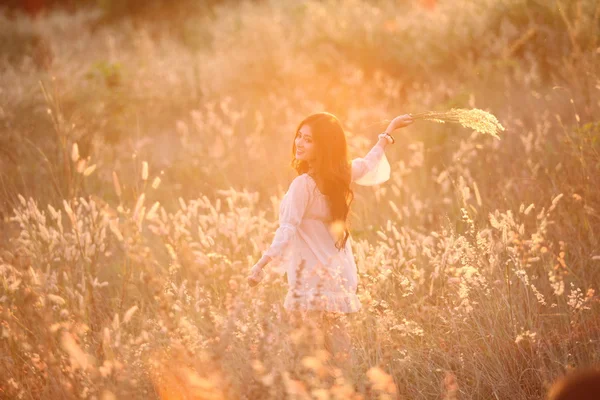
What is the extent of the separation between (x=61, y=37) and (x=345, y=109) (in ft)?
46.1

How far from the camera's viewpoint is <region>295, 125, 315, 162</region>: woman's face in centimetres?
374

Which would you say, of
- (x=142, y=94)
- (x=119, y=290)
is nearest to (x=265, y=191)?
(x=119, y=290)

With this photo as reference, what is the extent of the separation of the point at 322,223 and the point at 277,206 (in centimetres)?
93

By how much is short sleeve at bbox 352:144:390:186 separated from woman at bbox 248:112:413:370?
Result: 0.04 meters

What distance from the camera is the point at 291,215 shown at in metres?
3.51

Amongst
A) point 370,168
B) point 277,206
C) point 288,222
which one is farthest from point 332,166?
point 277,206

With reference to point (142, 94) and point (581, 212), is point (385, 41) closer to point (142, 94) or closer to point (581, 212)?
point (142, 94)

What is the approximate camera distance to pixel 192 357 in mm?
3027

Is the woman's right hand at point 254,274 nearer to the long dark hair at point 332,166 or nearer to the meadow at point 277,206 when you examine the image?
the meadow at point 277,206


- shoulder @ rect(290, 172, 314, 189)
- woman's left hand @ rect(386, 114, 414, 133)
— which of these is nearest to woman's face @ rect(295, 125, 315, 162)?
shoulder @ rect(290, 172, 314, 189)

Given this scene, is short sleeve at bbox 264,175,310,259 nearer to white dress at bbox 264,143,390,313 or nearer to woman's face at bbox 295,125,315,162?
white dress at bbox 264,143,390,313

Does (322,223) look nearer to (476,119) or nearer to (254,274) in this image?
(254,274)

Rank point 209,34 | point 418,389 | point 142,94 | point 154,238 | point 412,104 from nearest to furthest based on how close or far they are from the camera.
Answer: point 418,389
point 154,238
point 412,104
point 142,94
point 209,34

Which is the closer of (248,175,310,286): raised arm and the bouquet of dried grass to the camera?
(248,175,310,286): raised arm
